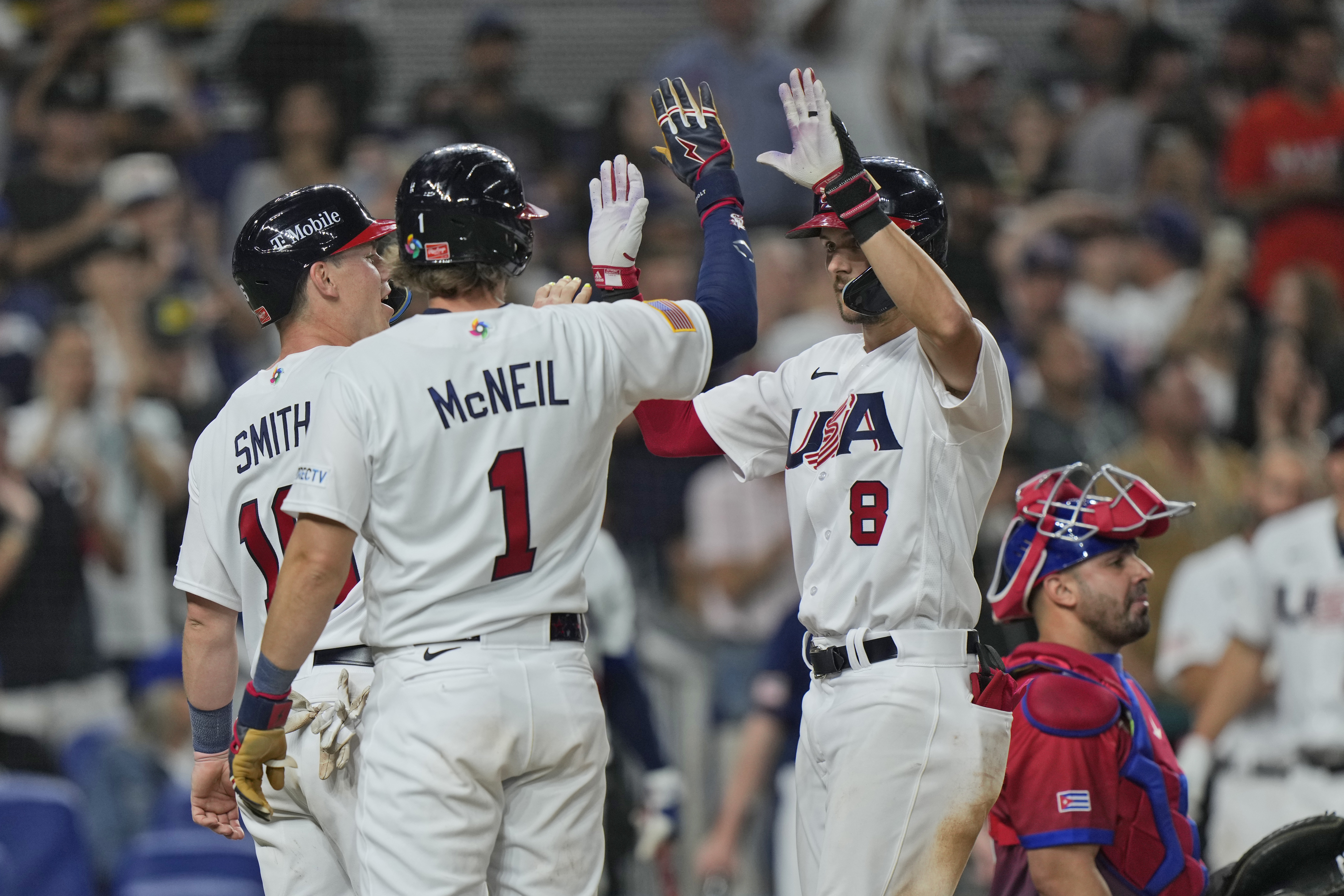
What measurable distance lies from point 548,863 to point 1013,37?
34.1ft

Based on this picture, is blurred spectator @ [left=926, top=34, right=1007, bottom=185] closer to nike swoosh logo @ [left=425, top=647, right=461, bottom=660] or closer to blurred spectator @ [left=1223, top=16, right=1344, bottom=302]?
blurred spectator @ [left=1223, top=16, right=1344, bottom=302]

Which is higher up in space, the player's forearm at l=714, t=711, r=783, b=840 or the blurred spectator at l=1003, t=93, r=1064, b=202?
the blurred spectator at l=1003, t=93, r=1064, b=202

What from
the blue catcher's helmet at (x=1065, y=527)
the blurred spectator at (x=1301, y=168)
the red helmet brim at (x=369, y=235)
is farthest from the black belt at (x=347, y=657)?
the blurred spectator at (x=1301, y=168)

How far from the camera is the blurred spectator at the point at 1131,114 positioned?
1155cm

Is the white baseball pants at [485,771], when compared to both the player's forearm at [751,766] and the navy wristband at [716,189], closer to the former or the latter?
the navy wristband at [716,189]

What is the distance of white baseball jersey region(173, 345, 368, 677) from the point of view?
13.1 feet

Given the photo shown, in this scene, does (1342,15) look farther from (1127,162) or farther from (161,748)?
(161,748)

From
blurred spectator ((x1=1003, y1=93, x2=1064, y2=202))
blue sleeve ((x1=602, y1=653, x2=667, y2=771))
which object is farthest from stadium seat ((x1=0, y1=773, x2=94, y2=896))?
blurred spectator ((x1=1003, y1=93, x2=1064, y2=202))

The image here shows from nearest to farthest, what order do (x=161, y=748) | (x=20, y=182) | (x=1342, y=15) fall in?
(x=161, y=748), (x=20, y=182), (x=1342, y=15)

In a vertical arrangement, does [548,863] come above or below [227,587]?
below

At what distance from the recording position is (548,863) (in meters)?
3.60

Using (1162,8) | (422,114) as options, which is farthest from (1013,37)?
(422,114)

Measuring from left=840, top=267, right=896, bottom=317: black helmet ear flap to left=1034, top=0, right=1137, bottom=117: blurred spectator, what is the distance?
8709 mm

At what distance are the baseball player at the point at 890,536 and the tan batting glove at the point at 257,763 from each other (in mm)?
1211
